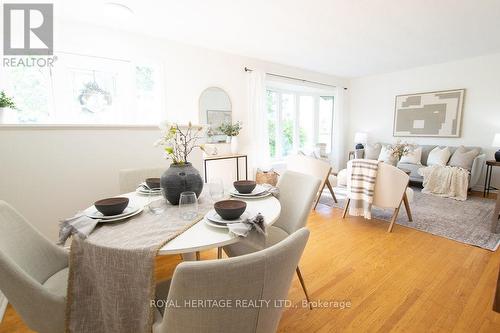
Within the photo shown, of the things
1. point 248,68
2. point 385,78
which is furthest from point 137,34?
point 385,78

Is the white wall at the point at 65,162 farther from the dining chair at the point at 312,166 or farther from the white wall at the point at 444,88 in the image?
the white wall at the point at 444,88

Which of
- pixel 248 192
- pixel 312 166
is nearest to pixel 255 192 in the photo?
pixel 248 192

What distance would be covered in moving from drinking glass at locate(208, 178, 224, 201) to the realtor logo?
109 inches

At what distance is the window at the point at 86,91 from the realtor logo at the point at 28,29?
0.18 metres

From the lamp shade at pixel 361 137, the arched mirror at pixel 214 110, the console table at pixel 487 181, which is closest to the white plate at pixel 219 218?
the arched mirror at pixel 214 110

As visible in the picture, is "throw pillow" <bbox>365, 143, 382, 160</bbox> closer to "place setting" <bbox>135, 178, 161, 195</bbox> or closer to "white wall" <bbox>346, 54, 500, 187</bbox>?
"white wall" <bbox>346, 54, 500, 187</bbox>

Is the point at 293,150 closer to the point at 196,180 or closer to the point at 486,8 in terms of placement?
the point at 486,8

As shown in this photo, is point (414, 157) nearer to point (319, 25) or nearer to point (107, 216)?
point (319, 25)

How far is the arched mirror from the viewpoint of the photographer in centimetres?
396

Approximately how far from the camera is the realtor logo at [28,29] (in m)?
2.56

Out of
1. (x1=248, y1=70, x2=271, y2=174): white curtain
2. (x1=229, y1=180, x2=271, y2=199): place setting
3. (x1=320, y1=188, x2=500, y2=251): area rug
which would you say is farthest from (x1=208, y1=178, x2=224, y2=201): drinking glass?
(x1=248, y1=70, x2=271, y2=174): white curtain

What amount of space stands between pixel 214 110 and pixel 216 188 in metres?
2.80

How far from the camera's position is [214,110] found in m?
4.06

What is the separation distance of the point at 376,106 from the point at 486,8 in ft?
11.1
